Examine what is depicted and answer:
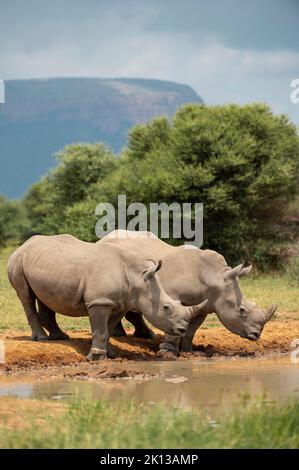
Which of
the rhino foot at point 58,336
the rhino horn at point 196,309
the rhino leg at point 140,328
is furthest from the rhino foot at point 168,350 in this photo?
the rhino foot at point 58,336

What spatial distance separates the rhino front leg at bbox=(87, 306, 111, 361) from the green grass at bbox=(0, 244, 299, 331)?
283 centimetres

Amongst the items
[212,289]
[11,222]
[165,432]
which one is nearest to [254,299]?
[212,289]

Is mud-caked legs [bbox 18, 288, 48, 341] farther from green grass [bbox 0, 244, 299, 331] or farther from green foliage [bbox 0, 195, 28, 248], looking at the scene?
green foliage [bbox 0, 195, 28, 248]

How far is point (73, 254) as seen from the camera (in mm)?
13781

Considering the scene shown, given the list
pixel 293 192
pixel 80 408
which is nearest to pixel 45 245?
pixel 80 408

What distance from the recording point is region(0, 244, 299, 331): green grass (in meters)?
16.8

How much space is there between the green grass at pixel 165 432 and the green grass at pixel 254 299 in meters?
8.00

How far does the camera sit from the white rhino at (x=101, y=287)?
527 inches

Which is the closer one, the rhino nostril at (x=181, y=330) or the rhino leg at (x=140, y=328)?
the rhino nostril at (x=181, y=330)

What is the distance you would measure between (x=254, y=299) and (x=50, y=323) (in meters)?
6.77

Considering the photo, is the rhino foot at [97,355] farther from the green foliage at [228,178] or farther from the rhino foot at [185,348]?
the green foliage at [228,178]

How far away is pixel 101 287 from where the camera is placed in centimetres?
1336

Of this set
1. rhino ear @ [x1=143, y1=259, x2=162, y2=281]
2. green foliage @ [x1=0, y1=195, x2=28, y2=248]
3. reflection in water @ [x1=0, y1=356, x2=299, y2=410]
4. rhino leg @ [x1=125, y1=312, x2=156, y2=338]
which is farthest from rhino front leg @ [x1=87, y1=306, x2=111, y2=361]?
green foliage @ [x1=0, y1=195, x2=28, y2=248]
